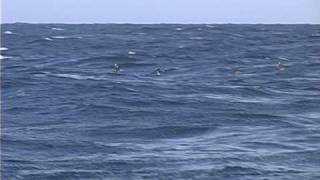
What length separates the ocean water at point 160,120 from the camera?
13.6 meters

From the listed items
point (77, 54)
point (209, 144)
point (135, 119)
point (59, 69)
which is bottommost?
point (209, 144)

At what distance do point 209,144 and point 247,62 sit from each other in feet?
77.9

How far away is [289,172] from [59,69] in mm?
22261

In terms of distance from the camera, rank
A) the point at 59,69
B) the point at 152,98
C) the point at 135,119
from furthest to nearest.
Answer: the point at 59,69
the point at 152,98
the point at 135,119

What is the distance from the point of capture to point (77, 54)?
43.9 m

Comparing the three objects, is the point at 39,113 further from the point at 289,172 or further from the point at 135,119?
the point at 289,172

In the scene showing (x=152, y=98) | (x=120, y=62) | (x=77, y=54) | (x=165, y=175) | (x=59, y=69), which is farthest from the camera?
(x=77, y=54)

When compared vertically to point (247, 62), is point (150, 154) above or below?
below

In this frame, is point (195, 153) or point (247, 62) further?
point (247, 62)

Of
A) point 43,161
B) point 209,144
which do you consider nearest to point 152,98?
point 209,144

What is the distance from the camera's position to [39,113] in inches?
795

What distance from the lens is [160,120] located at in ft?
62.6

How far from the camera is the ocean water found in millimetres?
13562

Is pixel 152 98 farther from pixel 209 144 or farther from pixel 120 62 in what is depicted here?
pixel 120 62
